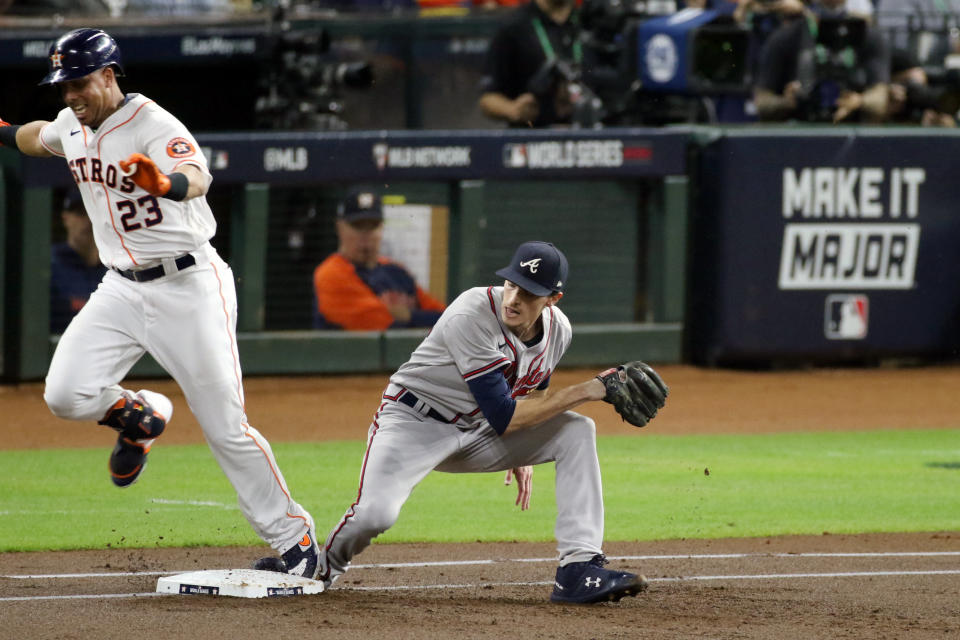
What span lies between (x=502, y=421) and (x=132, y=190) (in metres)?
1.57

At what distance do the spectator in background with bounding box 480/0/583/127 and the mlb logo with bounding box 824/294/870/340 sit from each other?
2.69 meters

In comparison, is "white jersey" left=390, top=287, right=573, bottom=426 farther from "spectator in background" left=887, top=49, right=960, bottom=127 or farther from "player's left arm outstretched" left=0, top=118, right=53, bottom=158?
"spectator in background" left=887, top=49, right=960, bottom=127

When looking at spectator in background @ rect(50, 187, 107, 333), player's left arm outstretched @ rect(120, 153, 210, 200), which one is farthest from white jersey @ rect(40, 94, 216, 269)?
spectator in background @ rect(50, 187, 107, 333)

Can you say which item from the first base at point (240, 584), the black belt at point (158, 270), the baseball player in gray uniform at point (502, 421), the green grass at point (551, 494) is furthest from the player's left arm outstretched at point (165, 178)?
the green grass at point (551, 494)

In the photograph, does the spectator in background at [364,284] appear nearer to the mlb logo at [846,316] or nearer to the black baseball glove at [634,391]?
the mlb logo at [846,316]

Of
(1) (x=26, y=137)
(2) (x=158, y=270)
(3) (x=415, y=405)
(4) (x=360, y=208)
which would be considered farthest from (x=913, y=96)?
(2) (x=158, y=270)

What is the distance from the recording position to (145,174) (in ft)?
17.0

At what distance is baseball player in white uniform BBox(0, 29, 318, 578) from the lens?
225 inches

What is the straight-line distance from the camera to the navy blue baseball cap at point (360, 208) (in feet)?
38.8

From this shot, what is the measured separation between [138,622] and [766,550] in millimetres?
3009

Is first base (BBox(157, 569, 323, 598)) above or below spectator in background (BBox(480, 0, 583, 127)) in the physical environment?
below

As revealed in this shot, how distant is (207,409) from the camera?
5.69 m

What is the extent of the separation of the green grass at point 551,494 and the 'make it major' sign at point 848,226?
274 centimetres

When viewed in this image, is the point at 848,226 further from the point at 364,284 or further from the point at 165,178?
the point at 165,178
